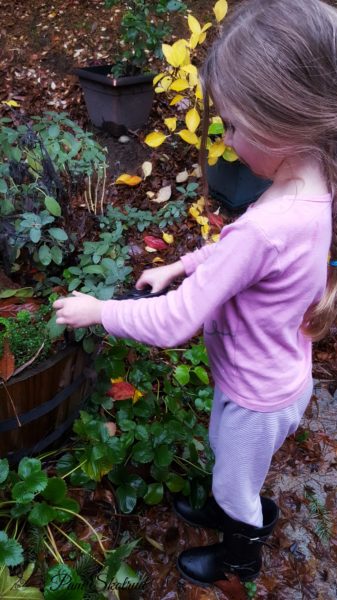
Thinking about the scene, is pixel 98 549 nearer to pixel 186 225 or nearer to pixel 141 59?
pixel 186 225

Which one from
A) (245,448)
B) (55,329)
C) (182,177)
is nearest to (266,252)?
(245,448)

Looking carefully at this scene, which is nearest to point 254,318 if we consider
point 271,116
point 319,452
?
point 271,116

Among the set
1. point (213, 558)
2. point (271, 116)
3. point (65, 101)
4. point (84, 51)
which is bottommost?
point (213, 558)

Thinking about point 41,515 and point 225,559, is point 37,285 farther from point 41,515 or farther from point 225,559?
point 225,559

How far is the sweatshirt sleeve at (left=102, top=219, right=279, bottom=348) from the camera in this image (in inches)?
38.8

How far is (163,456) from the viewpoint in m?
1.70

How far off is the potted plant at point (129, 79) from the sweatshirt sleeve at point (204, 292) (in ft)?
9.52

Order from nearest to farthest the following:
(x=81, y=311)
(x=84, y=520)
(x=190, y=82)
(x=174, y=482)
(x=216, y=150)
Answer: (x=81, y=311)
(x=84, y=520)
(x=174, y=482)
(x=190, y=82)
(x=216, y=150)

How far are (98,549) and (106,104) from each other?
3.06 metres

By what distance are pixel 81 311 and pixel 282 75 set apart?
663 millimetres

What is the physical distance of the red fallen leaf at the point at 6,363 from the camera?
145 centimetres

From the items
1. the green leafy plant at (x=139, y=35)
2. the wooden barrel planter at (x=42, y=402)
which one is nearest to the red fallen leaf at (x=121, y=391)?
the wooden barrel planter at (x=42, y=402)

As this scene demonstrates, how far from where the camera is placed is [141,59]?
363 centimetres

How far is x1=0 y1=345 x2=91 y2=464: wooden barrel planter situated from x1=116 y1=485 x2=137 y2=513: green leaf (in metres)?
0.30
